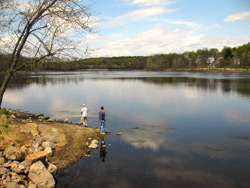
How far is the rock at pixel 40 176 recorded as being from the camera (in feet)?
35.1

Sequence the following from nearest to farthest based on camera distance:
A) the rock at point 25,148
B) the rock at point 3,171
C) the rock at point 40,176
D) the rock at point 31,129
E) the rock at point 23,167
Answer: the rock at point 3,171 < the rock at point 40,176 < the rock at point 23,167 < the rock at point 25,148 < the rock at point 31,129

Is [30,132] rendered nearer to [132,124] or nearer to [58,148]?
[58,148]

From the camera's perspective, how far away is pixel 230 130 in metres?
21.0

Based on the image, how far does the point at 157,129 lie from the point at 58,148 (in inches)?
386

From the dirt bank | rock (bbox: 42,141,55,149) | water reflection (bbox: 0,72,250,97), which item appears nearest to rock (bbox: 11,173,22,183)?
the dirt bank

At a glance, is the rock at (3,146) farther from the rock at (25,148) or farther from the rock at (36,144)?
the rock at (36,144)

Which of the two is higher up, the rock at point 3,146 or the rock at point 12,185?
the rock at point 3,146

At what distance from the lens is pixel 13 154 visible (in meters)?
11.4

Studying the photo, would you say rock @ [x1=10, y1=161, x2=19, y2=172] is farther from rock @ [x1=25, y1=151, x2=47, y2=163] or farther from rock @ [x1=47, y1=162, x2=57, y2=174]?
rock @ [x1=47, y1=162, x2=57, y2=174]

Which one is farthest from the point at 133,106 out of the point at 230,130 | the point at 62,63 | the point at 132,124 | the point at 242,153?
the point at 242,153

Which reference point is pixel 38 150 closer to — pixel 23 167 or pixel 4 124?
pixel 23 167

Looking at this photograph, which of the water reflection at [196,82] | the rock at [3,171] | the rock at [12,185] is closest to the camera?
the rock at [12,185]

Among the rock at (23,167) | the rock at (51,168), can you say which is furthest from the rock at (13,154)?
the rock at (51,168)

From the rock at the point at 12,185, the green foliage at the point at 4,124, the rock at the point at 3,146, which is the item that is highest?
the green foliage at the point at 4,124
